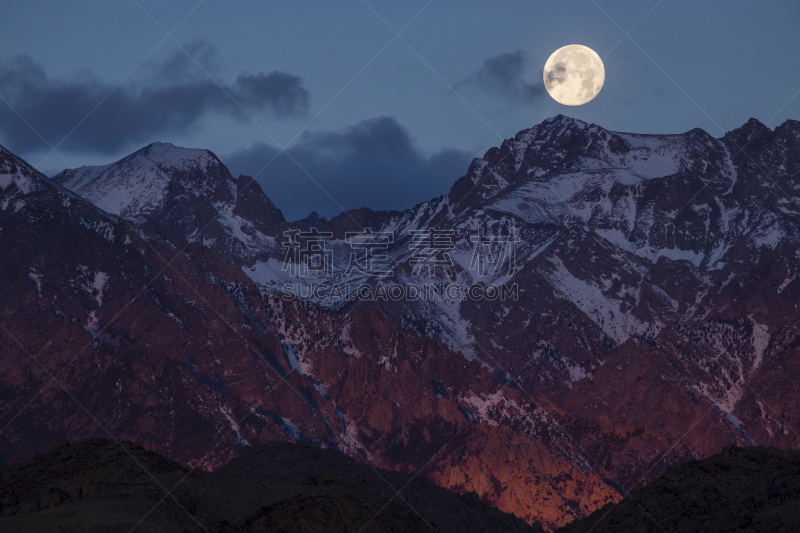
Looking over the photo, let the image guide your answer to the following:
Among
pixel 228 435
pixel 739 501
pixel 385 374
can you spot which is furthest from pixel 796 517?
pixel 385 374

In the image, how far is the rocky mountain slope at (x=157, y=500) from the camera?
31.5 meters

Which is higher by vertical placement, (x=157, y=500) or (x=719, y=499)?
(x=719, y=499)

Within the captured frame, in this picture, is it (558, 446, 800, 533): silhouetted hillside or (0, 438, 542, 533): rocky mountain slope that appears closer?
(558, 446, 800, 533): silhouetted hillside

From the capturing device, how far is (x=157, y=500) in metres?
33.8

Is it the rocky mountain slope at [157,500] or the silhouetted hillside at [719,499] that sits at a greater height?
the silhouetted hillside at [719,499]

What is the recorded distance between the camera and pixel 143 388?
147 metres

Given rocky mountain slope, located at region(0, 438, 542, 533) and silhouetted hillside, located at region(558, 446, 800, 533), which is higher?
silhouetted hillside, located at region(558, 446, 800, 533)

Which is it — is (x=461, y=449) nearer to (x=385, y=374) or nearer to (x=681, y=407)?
(x=385, y=374)

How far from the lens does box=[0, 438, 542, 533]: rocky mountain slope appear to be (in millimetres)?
31500

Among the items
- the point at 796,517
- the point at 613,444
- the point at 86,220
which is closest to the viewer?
the point at 796,517

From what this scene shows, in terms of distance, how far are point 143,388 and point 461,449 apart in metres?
49.8

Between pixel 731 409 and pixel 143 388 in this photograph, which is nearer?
pixel 143 388

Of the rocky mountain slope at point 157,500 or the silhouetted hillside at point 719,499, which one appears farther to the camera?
the rocky mountain slope at point 157,500

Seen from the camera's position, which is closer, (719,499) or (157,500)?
(719,499)
